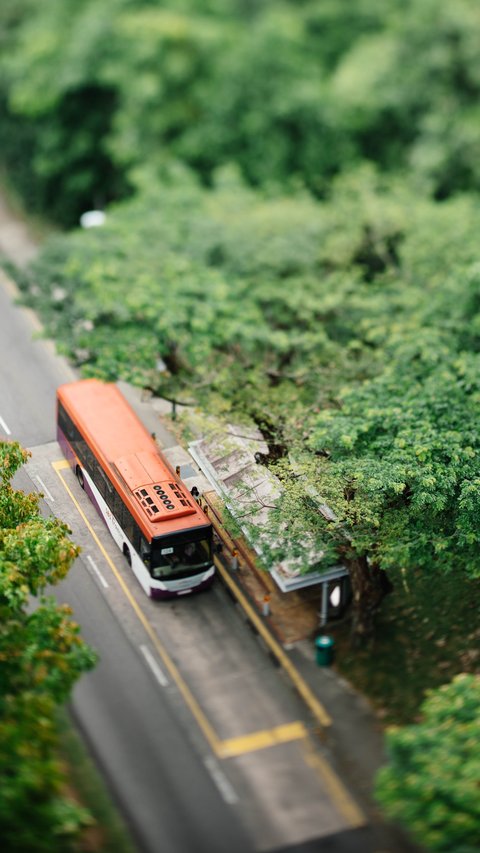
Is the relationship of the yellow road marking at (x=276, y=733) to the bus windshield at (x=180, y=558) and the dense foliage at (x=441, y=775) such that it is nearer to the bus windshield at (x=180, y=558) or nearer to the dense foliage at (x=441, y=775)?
the bus windshield at (x=180, y=558)

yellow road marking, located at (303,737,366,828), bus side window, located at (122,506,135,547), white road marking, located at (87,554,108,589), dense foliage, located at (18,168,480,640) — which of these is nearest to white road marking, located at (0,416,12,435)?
dense foliage, located at (18,168,480,640)

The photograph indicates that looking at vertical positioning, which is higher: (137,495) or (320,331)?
(320,331)

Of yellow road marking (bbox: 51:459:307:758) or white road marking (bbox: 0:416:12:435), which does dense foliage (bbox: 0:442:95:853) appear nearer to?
yellow road marking (bbox: 51:459:307:758)

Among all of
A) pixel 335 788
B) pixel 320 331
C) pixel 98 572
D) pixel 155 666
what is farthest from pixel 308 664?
pixel 320 331

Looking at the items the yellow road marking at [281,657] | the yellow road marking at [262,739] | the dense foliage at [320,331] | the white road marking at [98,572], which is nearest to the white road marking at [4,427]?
the dense foliage at [320,331]

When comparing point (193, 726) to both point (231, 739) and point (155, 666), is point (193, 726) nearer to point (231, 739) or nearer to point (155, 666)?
point (231, 739)

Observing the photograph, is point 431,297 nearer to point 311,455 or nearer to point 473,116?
point 311,455
